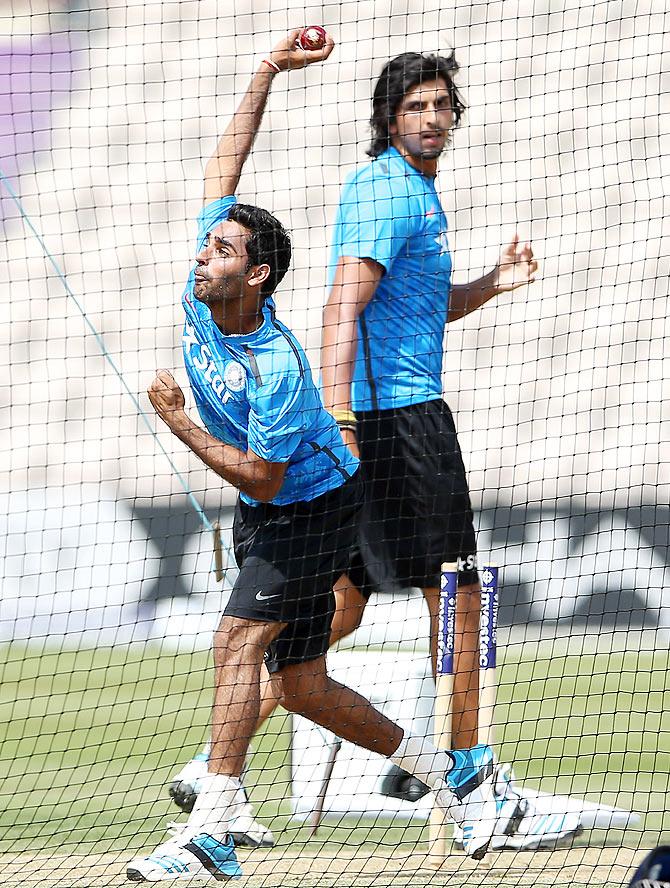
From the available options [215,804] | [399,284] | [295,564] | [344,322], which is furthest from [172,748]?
[399,284]

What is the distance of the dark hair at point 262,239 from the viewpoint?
400 centimetres

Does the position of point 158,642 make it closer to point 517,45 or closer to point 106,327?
point 106,327

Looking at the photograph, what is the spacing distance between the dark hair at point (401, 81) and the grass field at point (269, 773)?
2162 mm

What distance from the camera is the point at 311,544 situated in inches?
155

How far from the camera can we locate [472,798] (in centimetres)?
420

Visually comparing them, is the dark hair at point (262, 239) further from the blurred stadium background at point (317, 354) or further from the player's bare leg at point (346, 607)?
the blurred stadium background at point (317, 354)

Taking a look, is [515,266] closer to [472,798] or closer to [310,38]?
[310,38]

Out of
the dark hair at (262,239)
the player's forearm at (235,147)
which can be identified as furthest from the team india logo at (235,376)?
Answer: the player's forearm at (235,147)

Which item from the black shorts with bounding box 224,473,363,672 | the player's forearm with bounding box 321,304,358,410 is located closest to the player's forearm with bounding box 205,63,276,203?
the player's forearm with bounding box 321,304,358,410

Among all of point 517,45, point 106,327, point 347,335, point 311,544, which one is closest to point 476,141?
point 517,45

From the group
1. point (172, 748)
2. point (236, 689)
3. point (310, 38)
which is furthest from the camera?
point (172, 748)

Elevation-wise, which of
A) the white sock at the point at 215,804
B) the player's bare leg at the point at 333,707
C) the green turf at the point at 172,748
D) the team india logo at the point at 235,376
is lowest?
the green turf at the point at 172,748

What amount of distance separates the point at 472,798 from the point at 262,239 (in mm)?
1748

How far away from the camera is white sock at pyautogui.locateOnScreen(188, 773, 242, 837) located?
3.75 meters
